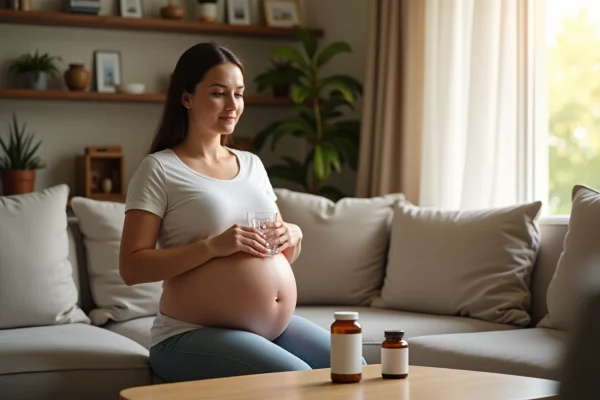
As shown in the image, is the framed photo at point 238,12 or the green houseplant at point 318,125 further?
the framed photo at point 238,12

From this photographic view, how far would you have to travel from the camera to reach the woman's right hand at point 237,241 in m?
2.23

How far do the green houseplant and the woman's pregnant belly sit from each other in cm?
204

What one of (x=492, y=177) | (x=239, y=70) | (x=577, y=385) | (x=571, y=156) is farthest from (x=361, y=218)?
(x=577, y=385)

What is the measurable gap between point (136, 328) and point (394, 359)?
1.35 m

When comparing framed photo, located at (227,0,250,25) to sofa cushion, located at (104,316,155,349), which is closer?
sofa cushion, located at (104,316,155,349)

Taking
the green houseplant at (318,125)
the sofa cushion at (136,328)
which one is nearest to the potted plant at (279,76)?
the green houseplant at (318,125)

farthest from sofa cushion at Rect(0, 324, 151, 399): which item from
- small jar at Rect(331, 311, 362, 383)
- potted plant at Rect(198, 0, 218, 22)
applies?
potted plant at Rect(198, 0, 218, 22)

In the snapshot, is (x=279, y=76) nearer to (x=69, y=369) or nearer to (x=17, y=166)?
(x=17, y=166)

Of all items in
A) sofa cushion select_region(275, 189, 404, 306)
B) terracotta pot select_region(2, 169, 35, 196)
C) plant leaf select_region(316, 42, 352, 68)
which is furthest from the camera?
plant leaf select_region(316, 42, 352, 68)

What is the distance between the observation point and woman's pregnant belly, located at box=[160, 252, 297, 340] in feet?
7.38

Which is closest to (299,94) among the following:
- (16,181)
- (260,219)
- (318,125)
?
(318,125)

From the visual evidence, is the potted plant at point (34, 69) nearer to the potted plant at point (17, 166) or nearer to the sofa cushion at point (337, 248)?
the potted plant at point (17, 166)

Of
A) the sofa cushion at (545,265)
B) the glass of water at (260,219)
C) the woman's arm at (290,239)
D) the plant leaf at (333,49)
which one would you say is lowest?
the sofa cushion at (545,265)

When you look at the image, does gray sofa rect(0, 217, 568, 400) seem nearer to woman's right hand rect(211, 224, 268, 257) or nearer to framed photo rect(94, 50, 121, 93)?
woman's right hand rect(211, 224, 268, 257)
